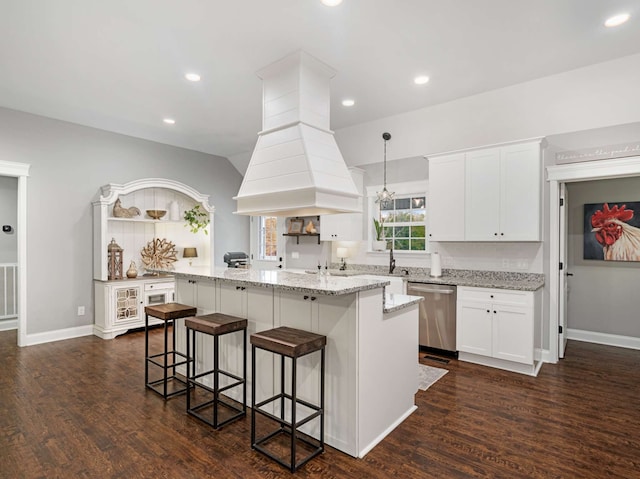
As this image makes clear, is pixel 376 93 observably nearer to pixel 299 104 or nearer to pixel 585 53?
pixel 299 104

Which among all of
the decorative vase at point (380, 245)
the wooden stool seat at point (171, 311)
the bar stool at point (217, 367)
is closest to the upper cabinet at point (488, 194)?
the decorative vase at point (380, 245)

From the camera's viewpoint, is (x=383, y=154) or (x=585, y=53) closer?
(x=585, y=53)

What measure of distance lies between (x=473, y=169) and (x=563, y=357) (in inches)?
96.1

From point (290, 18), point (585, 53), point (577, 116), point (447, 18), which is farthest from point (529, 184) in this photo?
point (290, 18)

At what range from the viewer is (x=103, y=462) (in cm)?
227

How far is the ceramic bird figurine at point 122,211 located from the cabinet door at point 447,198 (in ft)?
14.6

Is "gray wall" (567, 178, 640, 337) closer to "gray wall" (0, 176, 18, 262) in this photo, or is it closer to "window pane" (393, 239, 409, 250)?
"window pane" (393, 239, 409, 250)

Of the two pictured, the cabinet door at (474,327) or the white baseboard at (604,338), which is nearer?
the cabinet door at (474,327)

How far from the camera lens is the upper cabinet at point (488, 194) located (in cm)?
393

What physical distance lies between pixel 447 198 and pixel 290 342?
308 cm

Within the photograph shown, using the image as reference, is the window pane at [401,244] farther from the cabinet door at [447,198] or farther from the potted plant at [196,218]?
the potted plant at [196,218]

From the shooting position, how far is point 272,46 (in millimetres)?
3264

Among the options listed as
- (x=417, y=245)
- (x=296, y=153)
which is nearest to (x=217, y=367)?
(x=296, y=153)

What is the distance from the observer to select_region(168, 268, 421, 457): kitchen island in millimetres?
2373
